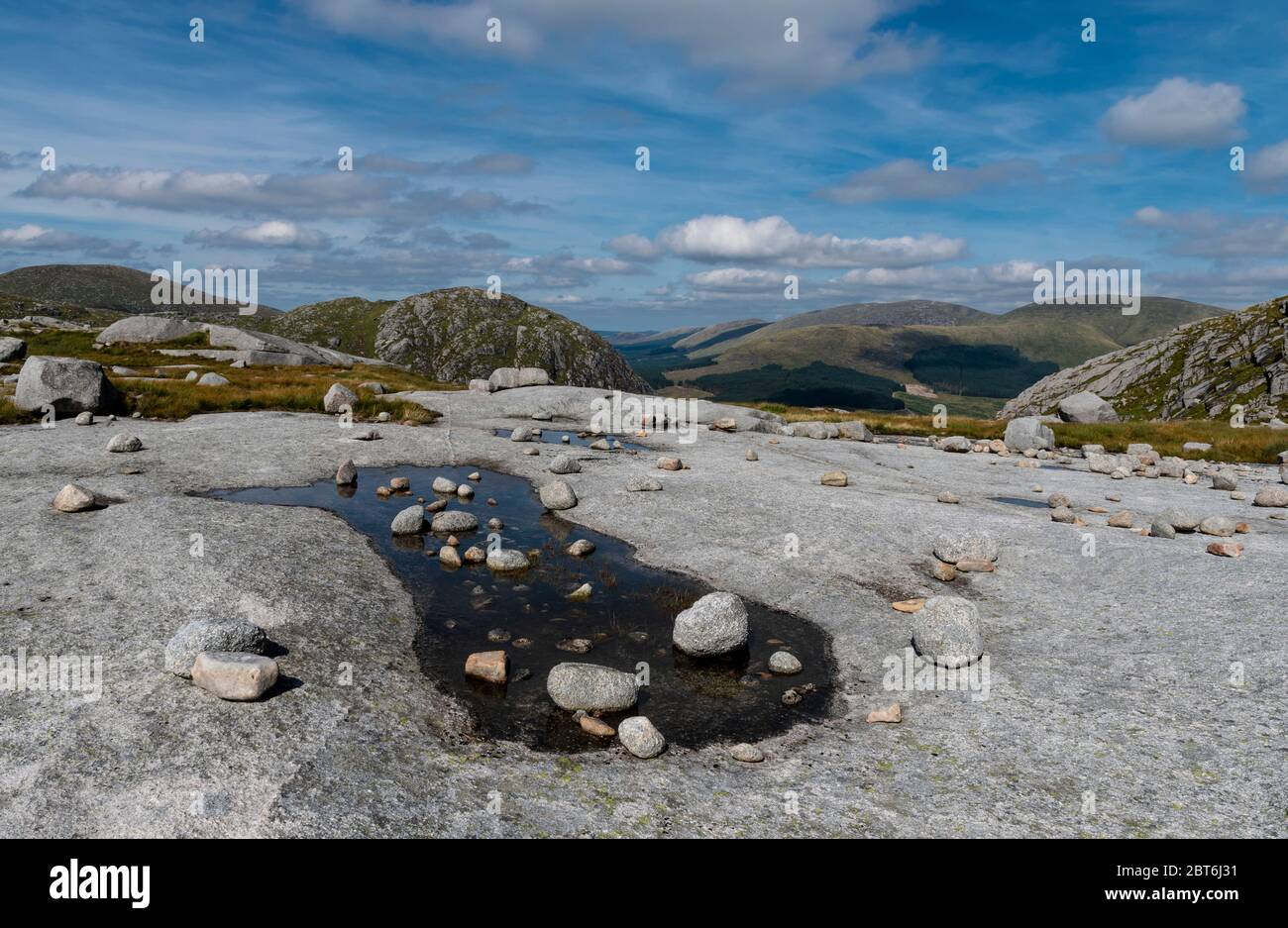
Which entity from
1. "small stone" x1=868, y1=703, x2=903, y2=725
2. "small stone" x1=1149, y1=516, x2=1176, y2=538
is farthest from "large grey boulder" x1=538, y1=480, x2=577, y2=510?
"small stone" x1=1149, y1=516, x2=1176, y2=538

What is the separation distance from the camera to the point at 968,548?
67.7 feet

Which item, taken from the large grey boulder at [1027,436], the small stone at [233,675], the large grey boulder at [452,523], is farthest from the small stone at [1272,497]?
the small stone at [233,675]

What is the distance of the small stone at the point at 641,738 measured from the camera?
1103cm

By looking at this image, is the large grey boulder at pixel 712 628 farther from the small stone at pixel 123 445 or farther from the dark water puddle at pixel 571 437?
the small stone at pixel 123 445

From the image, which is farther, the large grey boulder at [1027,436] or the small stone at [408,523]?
the large grey boulder at [1027,436]

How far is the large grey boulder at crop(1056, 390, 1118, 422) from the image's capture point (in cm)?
8150

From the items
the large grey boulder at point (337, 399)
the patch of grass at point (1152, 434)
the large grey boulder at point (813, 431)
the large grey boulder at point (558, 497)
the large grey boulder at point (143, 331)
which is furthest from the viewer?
the large grey boulder at point (143, 331)

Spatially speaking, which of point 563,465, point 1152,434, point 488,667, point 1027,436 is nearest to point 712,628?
point 488,667

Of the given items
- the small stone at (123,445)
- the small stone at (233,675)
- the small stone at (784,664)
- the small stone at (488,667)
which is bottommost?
the small stone at (784,664)

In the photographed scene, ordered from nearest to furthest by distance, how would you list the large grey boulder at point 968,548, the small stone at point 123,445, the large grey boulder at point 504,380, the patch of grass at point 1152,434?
the large grey boulder at point 968,548 < the small stone at point 123,445 < the patch of grass at point 1152,434 < the large grey boulder at point 504,380

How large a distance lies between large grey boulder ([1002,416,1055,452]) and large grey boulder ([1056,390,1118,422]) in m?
31.2

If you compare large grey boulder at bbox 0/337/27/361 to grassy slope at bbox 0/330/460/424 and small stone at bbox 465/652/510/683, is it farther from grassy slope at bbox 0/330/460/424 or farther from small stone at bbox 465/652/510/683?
small stone at bbox 465/652/510/683

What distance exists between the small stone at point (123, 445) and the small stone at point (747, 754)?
28.6m

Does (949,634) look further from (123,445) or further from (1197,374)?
(1197,374)
